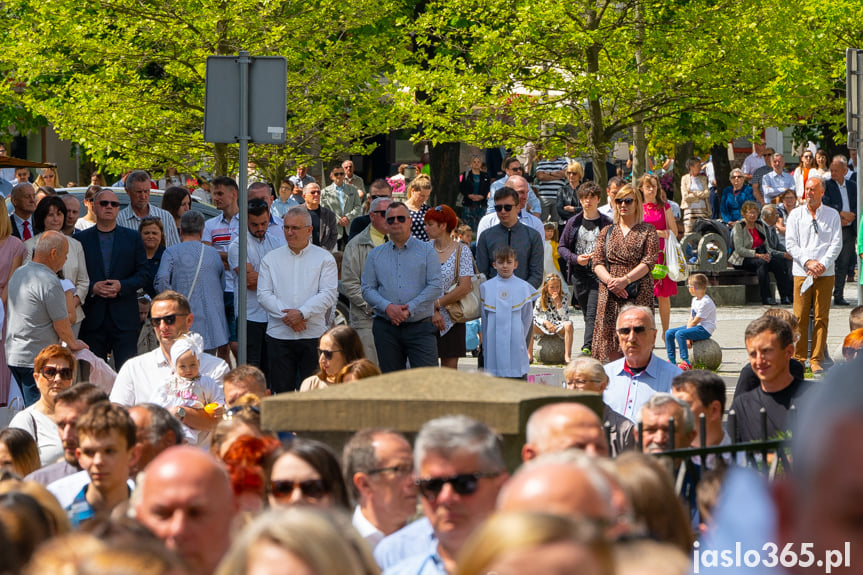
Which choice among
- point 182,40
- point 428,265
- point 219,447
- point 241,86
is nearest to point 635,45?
point 182,40

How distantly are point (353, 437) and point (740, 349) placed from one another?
424 inches

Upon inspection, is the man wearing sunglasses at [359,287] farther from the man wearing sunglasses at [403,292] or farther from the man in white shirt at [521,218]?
the man in white shirt at [521,218]

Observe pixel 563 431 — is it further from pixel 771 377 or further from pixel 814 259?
pixel 814 259

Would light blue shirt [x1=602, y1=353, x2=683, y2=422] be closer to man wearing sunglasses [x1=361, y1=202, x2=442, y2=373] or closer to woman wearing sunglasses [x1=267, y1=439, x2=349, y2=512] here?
man wearing sunglasses [x1=361, y1=202, x2=442, y2=373]

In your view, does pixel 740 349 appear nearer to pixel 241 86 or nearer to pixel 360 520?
pixel 241 86

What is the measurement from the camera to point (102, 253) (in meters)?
10.9

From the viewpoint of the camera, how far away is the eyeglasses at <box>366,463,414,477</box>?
4.90m

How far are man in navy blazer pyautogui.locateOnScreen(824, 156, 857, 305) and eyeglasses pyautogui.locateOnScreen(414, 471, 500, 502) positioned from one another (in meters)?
16.2

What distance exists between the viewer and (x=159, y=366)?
8.47m

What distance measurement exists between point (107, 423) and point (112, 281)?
205 inches

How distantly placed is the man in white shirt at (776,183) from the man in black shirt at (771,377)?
18235 mm

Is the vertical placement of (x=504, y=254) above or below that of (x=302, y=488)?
above

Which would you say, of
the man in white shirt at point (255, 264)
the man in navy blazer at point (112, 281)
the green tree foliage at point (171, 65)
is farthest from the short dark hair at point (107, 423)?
the green tree foliage at point (171, 65)

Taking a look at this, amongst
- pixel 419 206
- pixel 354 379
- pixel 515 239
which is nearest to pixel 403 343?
pixel 515 239
